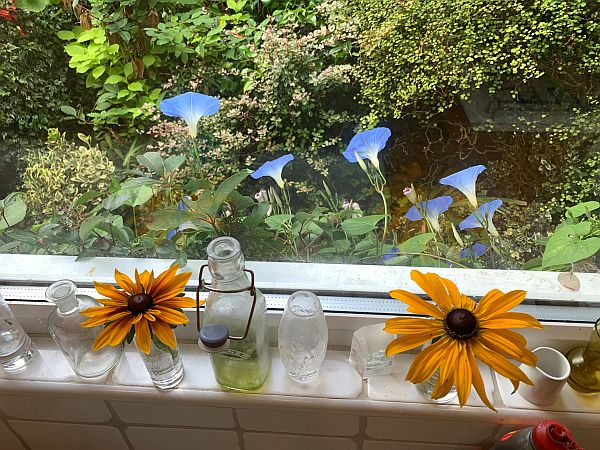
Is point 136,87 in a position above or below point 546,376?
above

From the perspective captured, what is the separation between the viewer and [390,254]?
0.81 meters

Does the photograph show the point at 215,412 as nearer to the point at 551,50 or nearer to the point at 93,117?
the point at 93,117

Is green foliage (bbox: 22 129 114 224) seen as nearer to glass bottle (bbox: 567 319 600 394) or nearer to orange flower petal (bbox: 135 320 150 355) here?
orange flower petal (bbox: 135 320 150 355)

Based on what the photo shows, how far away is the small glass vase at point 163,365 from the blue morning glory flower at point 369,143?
397mm

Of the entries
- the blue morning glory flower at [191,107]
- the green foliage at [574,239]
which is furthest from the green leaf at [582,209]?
the blue morning glory flower at [191,107]

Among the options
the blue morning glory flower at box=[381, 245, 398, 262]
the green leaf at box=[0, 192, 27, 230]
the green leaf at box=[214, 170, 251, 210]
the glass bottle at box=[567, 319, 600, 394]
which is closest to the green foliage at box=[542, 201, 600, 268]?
the glass bottle at box=[567, 319, 600, 394]

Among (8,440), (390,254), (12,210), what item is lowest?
(8,440)

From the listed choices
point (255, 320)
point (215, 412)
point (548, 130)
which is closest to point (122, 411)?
point (215, 412)

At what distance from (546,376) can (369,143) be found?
41 cm

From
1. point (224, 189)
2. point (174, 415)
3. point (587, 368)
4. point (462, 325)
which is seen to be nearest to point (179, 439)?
point (174, 415)

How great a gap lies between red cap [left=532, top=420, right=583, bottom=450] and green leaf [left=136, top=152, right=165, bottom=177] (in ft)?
2.06

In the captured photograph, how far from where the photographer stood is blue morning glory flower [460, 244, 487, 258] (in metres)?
0.79

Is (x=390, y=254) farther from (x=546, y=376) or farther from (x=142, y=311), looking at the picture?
(x=142, y=311)

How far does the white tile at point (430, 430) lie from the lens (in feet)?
2.42
